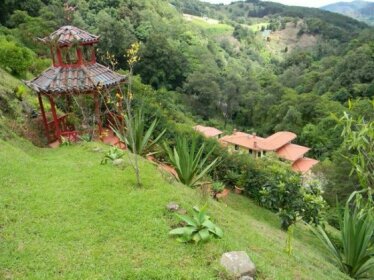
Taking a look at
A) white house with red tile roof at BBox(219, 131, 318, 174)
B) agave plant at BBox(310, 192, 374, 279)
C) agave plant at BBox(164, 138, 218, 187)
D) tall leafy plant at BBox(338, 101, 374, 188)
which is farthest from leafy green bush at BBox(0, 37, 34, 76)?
white house with red tile roof at BBox(219, 131, 318, 174)

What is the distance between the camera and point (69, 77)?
1144 centimetres

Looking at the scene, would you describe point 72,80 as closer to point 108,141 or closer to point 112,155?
point 108,141

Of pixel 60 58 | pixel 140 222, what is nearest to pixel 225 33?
pixel 60 58

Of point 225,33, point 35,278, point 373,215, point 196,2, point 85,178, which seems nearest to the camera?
point 373,215

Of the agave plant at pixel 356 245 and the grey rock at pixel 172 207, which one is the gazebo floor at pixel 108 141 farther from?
the agave plant at pixel 356 245

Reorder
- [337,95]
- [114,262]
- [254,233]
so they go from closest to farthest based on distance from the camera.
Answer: [114,262]
[254,233]
[337,95]

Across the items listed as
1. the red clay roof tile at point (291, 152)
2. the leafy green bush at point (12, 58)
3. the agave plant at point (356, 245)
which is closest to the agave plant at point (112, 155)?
the agave plant at point (356, 245)

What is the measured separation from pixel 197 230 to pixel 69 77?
7.63m

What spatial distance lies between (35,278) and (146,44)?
3363cm

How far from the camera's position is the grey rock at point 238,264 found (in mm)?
4832

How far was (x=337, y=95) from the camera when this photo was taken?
141 feet

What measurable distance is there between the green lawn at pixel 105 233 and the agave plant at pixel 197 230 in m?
0.10

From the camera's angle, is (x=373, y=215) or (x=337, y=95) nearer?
(x=373, y=215)

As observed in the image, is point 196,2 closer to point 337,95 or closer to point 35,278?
point 337,95
